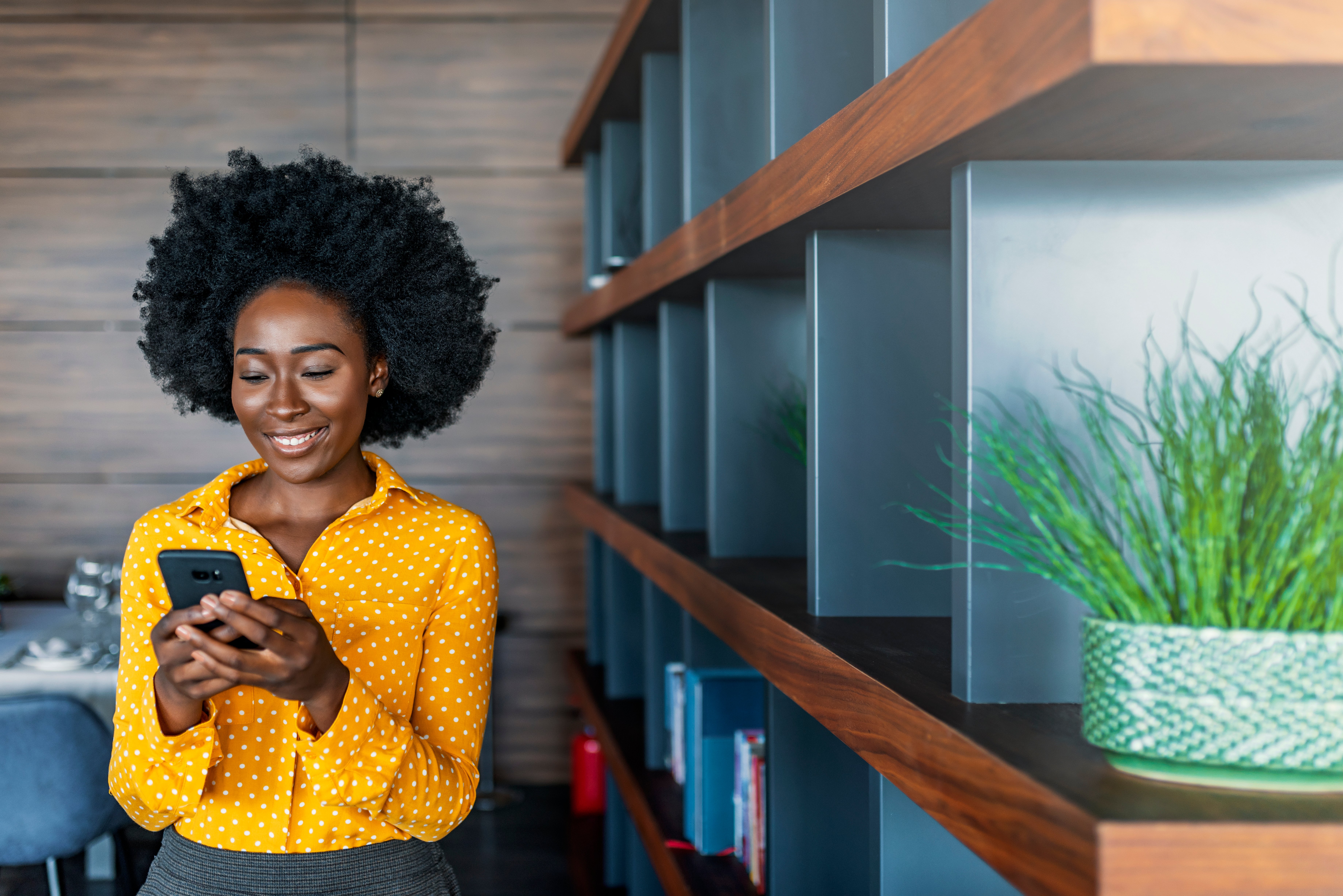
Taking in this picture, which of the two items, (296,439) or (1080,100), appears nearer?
(1080,100)

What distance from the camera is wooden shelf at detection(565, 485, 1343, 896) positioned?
1.81 feet

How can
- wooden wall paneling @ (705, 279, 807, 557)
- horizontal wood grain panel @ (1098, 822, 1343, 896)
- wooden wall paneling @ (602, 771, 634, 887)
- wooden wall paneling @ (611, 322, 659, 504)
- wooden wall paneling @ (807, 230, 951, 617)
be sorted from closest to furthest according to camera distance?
1. horizontal wood grain panel @ (1098, 822, 1343, 896)
2. wooden wall paneling @ (807, 230, 951, 617)
3. wooden wall paneling @ (705, 279, 807, 557)
4. wooden wall paneling @ (602, 771, 634, 887)
5. wooden wall paneling @ (611, 322, 659, 504)

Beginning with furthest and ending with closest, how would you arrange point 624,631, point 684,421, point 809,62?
point 624,631, point 684,421, point 809,62

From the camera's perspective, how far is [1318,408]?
0.63 m

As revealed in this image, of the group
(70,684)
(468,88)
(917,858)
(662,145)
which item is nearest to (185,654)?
(917,858)

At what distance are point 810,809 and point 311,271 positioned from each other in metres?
0.92

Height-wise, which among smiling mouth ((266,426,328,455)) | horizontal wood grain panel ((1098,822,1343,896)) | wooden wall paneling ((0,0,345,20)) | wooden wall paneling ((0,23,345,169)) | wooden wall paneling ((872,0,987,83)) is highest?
wooden wall paneling ((0,0,345,20))

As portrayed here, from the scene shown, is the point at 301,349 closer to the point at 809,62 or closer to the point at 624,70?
the point at 809,62

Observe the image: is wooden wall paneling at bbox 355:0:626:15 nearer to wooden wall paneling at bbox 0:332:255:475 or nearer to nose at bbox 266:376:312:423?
wooden wall paneling at bbox 0:332:255:475

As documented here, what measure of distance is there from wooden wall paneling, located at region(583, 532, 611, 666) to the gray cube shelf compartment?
2.39 metres

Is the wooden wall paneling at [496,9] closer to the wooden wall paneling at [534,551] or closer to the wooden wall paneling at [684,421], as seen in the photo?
the wooden wall paneling at [534,551]

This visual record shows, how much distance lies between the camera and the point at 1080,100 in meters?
0.62

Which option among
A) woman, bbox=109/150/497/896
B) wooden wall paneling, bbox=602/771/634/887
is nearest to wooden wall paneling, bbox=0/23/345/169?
wooden wall paneling, bbox=602/771/634/887

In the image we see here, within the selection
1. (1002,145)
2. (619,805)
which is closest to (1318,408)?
(1002,145)
